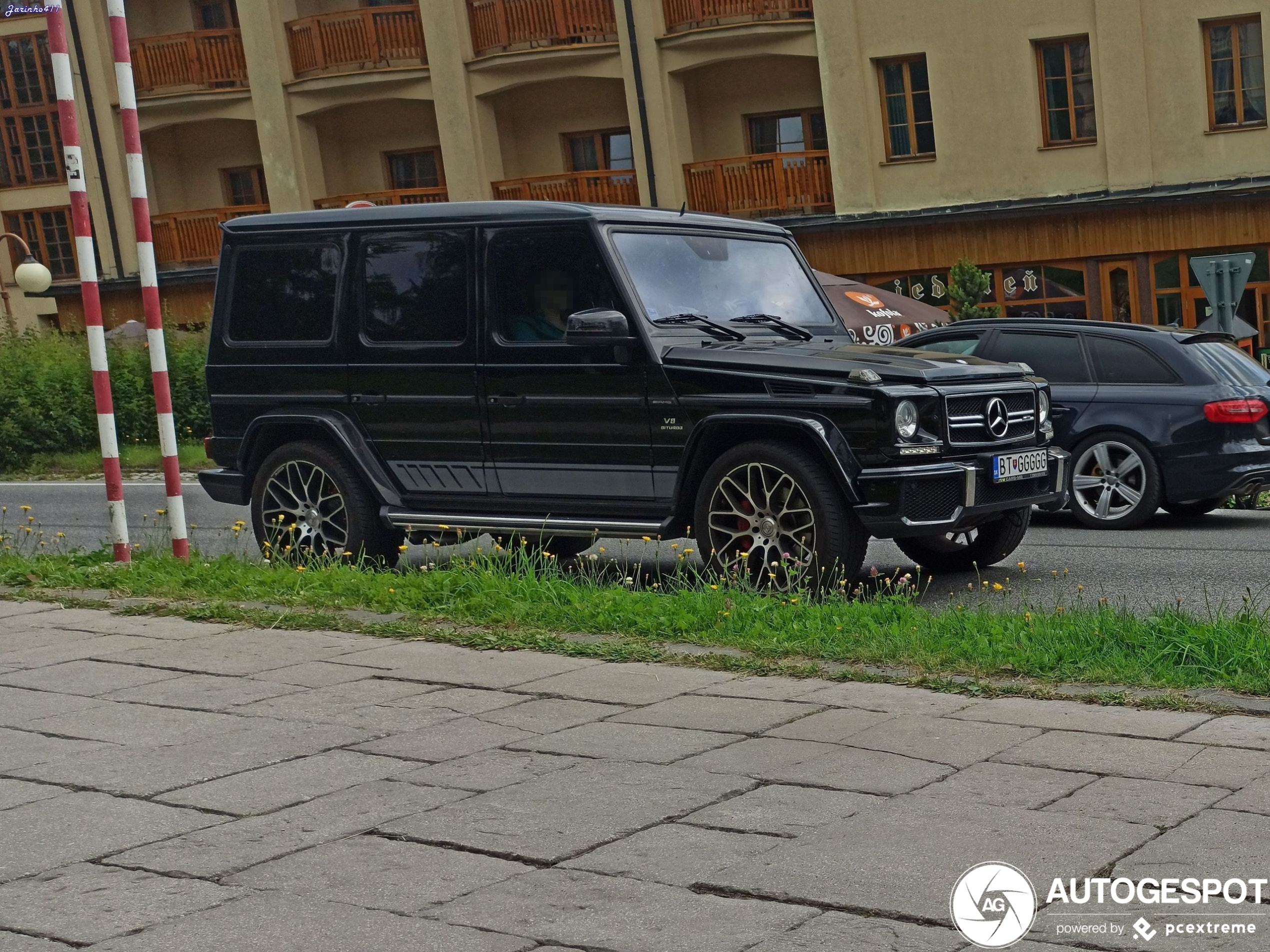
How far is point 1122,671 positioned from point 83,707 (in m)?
3.97

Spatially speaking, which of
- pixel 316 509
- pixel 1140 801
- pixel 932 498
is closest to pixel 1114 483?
pixel 932 498

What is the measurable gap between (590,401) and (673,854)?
5.03 metres

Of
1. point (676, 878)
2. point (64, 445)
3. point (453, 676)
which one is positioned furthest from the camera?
point (64, 445)

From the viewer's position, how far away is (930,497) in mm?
8312

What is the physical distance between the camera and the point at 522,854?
4383 millimetres

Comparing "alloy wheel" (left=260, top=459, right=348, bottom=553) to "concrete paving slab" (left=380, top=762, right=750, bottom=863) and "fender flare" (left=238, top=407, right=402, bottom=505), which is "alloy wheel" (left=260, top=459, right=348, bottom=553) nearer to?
"fender flare" (left=238, top=407, right=402, bottom=505)

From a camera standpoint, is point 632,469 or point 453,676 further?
point 632,469

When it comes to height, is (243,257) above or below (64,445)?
above

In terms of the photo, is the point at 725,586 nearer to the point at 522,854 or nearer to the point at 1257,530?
the point at 522,854

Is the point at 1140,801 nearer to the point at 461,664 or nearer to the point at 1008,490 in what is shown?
the point at 461,664

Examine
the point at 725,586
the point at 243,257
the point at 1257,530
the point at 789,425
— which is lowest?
the point at 1257,530

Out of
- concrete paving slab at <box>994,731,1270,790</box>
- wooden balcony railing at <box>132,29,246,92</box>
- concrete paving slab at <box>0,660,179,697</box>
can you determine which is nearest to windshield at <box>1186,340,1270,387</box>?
concrete paving slab at <box>994,731,1270,790</box>

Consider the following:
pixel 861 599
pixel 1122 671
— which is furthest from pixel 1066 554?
pixel 1122 671

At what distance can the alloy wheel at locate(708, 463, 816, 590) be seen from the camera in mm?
8430
